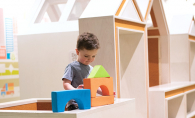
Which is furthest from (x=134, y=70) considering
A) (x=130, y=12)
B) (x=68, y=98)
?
(x=68, y=98)

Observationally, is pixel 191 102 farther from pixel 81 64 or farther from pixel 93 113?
pixel 93 113

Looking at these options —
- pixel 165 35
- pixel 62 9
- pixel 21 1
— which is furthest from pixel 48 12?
pixel 165 35

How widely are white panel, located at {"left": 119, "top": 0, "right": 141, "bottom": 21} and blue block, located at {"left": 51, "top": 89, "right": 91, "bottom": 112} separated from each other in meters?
1.58

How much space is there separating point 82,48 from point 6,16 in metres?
3.86

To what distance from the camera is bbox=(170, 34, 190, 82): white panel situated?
5907 millimetres

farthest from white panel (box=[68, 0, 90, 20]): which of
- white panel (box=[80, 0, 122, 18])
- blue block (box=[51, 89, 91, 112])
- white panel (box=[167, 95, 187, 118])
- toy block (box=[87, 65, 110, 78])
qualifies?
blue block (box=[51, 89, 91, 112])

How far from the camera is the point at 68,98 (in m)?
1.82

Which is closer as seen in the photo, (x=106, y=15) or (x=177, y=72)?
(x=106, y=15)

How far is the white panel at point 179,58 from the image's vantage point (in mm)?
5907

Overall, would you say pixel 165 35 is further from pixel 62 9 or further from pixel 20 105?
pixel 20 105

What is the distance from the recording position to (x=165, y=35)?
5539 millimetres

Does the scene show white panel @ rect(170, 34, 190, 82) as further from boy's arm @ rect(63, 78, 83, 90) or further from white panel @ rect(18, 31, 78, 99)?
boy's arm @ rect(63, 78, 83, 90)

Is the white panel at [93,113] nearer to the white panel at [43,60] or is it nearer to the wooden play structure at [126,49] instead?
the wooden play structure at [126,49]

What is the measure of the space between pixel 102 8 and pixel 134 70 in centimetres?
122
